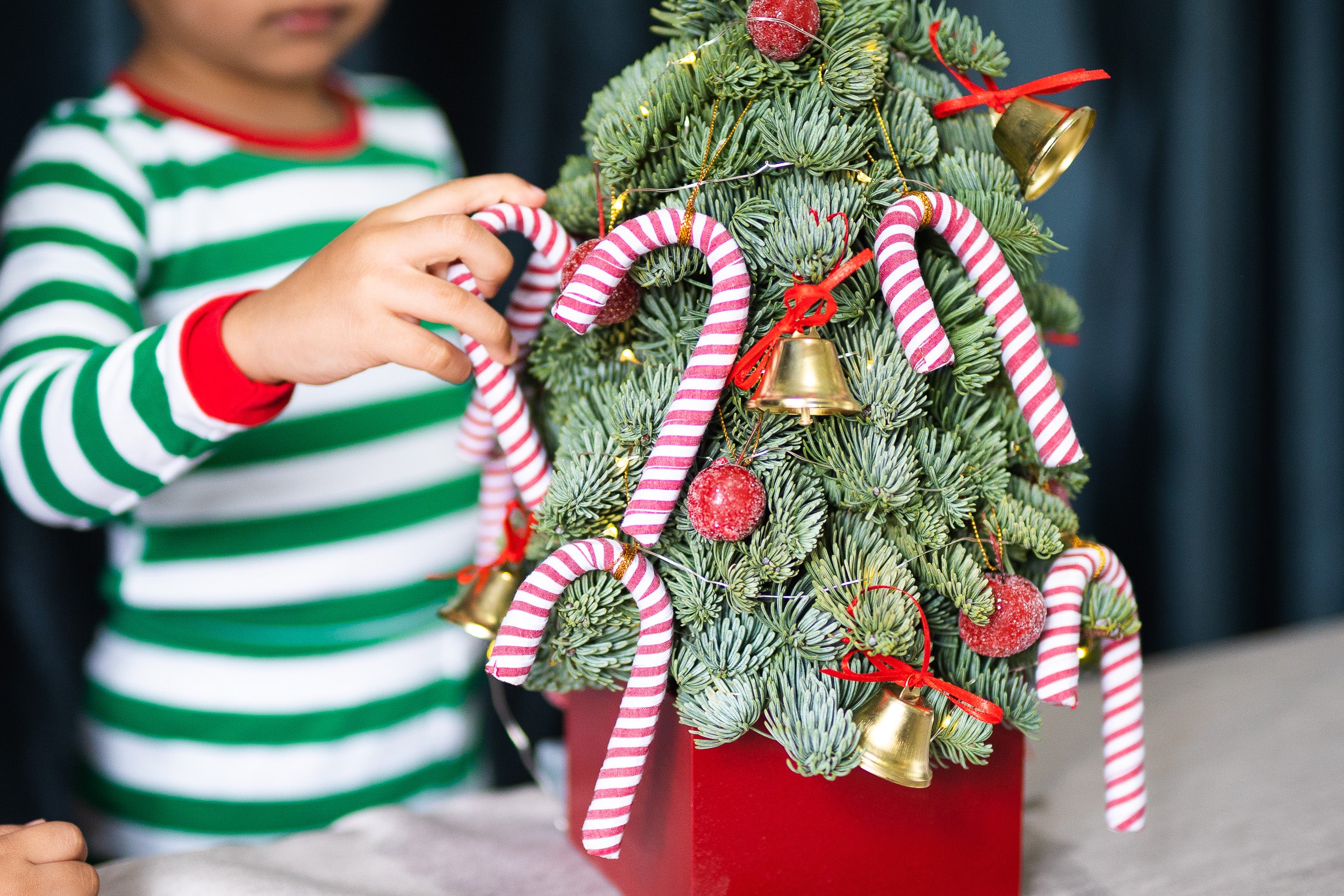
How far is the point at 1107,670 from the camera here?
2.09 ft

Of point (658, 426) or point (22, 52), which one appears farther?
point (22, 52)

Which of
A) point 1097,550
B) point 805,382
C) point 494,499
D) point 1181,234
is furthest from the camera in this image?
point 1181,234

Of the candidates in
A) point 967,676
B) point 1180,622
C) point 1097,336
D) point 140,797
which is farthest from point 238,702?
point 1180,622

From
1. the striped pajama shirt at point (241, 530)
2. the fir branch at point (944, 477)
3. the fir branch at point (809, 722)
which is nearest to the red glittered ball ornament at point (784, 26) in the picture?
the fir branch at point (944, 477)

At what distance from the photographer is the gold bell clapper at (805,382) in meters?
0.48

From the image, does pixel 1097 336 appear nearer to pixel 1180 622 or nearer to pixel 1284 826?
pixel 1180 622

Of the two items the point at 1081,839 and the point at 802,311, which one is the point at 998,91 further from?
the point at 1081,839

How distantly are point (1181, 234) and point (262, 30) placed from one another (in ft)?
3.98

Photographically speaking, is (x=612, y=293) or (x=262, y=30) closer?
(x=612, y=293)

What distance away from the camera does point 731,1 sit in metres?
0.56

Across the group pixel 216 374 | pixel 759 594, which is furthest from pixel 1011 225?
pixel 216 374

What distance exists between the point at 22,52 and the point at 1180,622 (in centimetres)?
168

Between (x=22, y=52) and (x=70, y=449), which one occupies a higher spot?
(x=22, y=52)

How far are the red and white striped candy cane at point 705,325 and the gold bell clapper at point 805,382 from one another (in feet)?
0.09
